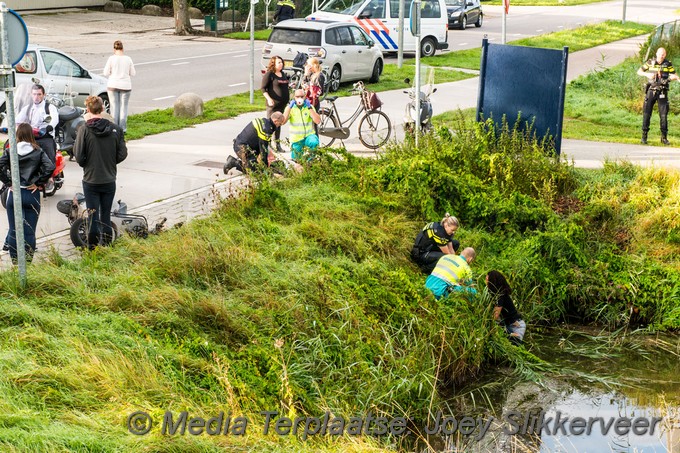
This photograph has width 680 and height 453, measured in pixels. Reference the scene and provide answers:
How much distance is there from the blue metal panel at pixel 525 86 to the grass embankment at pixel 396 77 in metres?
6.21

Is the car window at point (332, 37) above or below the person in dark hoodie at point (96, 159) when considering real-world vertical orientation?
above

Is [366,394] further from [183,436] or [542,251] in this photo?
[542,251]

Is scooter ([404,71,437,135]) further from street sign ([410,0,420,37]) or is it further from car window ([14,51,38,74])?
car window ([14,51,38,74])

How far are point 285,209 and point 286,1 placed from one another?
23840 millimetres

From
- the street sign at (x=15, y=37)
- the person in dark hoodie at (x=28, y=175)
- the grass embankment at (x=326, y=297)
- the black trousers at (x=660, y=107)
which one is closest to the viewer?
the grass embankment at (x=326, y=297)

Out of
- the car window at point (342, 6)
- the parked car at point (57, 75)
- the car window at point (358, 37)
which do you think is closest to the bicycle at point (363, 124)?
the parked car at point (57, 75)

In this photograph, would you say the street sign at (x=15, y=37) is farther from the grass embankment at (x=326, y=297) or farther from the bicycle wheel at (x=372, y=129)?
the bicycle wheel at (x=372, y=129)

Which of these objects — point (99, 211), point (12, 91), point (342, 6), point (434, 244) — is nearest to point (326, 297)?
point (434, 244)

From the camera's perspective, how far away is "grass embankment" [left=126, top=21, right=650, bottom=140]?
1856 centimetres

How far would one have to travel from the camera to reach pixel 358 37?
24922 millimetres

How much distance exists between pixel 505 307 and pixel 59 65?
1044cm

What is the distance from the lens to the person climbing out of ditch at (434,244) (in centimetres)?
1113

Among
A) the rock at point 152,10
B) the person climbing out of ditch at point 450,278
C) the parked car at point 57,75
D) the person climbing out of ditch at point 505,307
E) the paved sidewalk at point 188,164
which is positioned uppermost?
the rock at point 152,10

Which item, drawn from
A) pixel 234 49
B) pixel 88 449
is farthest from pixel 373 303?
pixel 234 49
